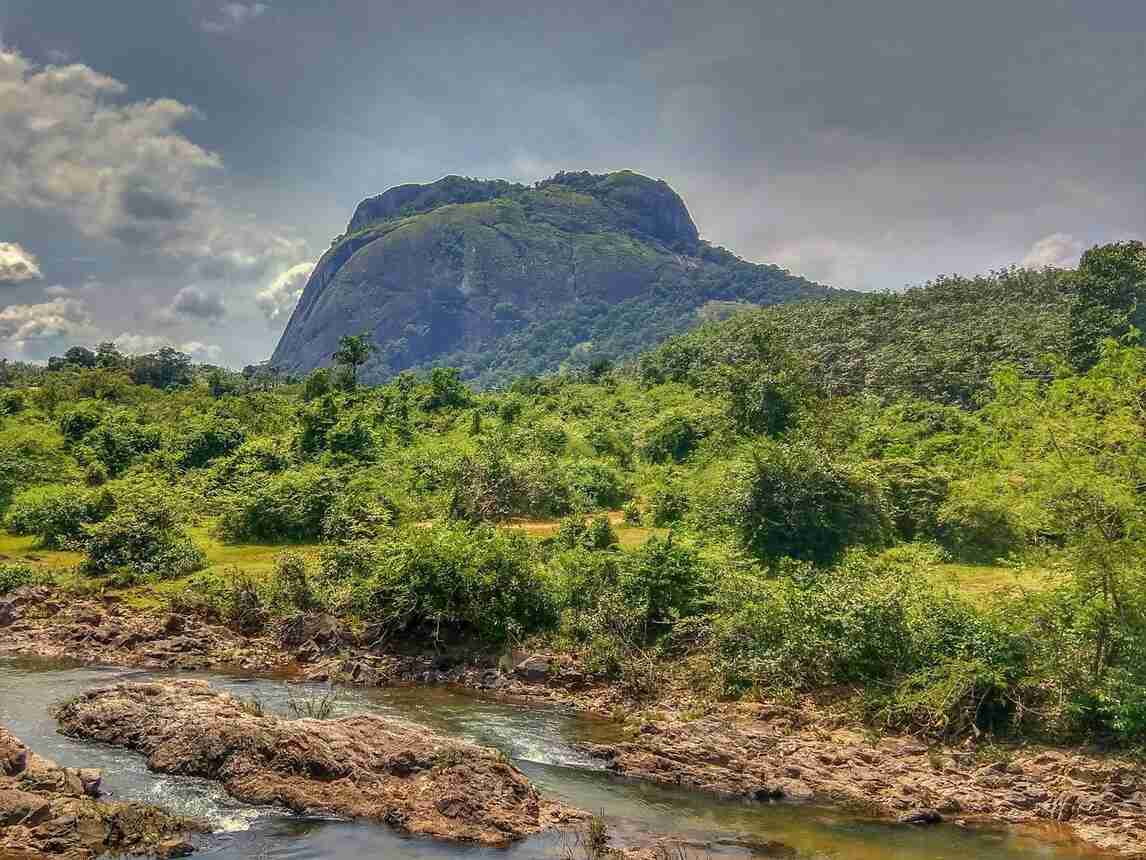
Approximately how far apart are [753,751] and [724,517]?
49.8 feet

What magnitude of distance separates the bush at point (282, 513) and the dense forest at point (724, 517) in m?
0.11

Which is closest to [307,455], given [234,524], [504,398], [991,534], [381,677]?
[234,524]

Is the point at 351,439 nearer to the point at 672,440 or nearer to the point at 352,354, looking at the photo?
the point at 672,440

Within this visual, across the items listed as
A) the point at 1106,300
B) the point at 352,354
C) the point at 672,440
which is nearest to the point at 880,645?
the point at 672,440

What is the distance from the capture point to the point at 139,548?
109 feet

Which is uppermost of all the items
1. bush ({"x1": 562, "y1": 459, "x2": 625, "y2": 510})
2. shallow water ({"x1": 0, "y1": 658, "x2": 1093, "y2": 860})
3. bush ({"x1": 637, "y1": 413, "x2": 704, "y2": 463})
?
bush ({"x1": 637, "y1": 413, "x2": 704, "y2": 463})

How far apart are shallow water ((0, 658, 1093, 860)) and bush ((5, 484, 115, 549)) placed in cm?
1889

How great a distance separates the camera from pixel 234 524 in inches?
1550

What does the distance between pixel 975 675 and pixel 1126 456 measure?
19.9ft

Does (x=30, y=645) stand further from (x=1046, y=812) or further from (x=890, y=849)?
(x=1046, y=812)

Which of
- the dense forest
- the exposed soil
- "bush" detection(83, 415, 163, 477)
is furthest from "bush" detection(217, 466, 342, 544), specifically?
"bush" detection(83, 415, 163, 477)

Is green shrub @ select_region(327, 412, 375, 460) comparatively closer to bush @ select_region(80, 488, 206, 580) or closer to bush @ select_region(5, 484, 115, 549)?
bush @ select_region(5, 484, 115, 549)

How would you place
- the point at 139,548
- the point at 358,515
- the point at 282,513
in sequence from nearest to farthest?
the point at 139,548 → the point at 358,515 → the point at 282,513

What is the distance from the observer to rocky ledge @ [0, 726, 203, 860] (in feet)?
42.1
